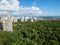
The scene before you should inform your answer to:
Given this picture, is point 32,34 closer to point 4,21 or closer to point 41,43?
point 41,43

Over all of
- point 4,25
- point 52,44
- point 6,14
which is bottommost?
point 52,44

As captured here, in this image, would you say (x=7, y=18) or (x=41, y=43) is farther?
(x=7, y=18)

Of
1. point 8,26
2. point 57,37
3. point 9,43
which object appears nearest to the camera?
point 9,43

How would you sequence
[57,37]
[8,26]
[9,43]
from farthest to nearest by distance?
[8,26]
[57,37]
[9,43]

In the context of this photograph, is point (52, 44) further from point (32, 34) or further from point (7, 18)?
point (7, 18)

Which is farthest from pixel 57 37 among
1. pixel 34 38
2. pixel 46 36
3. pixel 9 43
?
pixel 9 43

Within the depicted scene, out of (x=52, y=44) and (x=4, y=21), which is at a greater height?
(x=4, y=21)

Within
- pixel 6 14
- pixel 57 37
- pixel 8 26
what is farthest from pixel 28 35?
pixel 6 14

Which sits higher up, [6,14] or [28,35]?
[6,14]

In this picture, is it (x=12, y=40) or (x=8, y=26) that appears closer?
(x=12, y=40)
